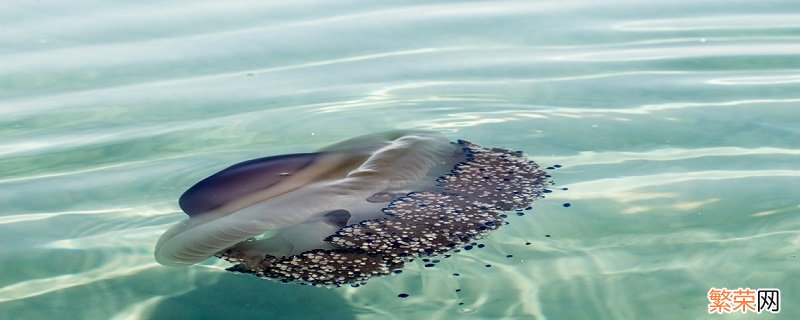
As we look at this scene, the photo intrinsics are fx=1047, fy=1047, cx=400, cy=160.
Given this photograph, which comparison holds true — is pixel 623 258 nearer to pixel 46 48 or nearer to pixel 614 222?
pixel 614 222

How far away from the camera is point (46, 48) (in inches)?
166

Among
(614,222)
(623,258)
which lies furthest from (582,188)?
(623,258)

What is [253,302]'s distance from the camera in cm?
225

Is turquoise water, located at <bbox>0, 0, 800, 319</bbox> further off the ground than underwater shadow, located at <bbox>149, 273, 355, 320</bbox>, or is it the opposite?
turquoise water, located at <bbox>0, 0, 800, 319</bbox>

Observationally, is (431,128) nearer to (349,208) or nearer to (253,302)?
(349,208)

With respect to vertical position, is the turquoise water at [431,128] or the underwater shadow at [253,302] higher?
the turquoise water at [431,128]

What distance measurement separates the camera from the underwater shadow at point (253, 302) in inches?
87.0

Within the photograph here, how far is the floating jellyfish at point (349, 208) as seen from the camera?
2242mm

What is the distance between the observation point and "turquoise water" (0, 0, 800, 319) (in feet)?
7.52

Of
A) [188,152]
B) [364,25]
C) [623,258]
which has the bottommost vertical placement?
[623,258]

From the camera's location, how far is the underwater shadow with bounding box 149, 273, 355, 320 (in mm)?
2209

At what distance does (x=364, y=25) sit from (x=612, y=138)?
1.67 meters

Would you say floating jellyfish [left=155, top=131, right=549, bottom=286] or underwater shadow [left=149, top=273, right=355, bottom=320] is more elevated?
floating jellyfish [left=155, top=131, right=549, bottom=286]

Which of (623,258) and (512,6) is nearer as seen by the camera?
(623,258)
